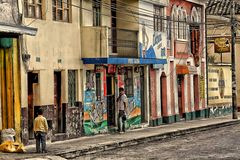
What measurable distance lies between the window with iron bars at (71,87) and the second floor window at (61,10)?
2.01m

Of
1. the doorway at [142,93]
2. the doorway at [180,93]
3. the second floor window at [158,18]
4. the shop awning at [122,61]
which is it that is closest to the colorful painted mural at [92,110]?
the shop awning at [122,61]

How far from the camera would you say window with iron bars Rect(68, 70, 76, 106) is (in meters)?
25.0

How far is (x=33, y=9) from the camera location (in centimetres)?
2261

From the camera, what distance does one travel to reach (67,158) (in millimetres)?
19703

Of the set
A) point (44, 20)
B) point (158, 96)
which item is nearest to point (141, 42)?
point (158, 96)

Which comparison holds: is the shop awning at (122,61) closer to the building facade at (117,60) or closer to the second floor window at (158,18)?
the building facade at (117,60)

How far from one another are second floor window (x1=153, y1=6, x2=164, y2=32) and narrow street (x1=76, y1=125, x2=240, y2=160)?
304 inches

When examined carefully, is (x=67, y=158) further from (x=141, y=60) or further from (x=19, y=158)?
(x=141, y=60)

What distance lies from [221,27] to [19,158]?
31.4m

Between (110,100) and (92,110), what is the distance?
7.24 ft

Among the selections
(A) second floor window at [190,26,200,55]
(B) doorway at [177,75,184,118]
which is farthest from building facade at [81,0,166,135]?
(A) second floor window at [190,26,200,55]

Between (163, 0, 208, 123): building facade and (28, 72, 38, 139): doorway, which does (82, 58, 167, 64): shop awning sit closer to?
(28, 72, 38, 139): doorway

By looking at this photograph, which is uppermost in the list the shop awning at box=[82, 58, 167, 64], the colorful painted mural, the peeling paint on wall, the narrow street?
the peeling paint on wall

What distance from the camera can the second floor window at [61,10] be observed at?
2394 centimetres
